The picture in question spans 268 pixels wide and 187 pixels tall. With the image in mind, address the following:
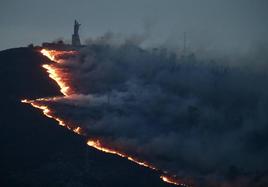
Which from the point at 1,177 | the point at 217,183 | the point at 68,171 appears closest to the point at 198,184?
the point at 217,183

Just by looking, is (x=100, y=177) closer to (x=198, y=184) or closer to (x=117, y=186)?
(x=117, y=186)

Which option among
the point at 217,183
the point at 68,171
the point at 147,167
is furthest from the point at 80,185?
the point at 217,183

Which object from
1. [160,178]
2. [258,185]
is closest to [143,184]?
[160,178]

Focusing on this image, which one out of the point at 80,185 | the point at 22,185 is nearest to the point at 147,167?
the point at 80,185

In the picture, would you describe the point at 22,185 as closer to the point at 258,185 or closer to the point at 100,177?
the point at 100,177

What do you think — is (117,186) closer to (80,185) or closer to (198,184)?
(80,185)

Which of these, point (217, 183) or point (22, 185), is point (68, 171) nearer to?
point (22, 185)
